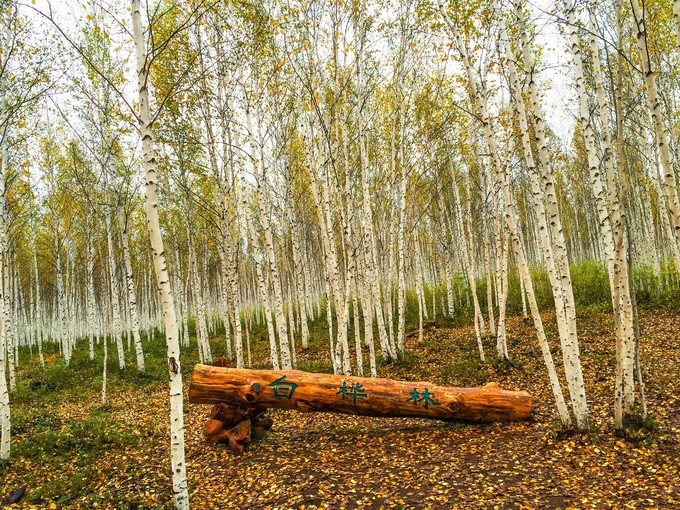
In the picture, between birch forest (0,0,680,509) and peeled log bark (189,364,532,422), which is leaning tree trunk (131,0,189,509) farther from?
peeled log bark (189,364,532,422)

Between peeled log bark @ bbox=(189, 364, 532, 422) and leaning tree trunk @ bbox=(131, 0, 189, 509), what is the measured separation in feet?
7.73

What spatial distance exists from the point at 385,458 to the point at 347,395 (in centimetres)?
131

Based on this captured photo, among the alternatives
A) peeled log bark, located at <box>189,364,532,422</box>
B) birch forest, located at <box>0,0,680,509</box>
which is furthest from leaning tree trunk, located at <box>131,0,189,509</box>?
peeled log bark, located at <box>189,364,532,422</box>

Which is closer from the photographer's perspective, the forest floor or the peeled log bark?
the forest floor

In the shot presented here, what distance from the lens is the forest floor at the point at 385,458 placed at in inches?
174

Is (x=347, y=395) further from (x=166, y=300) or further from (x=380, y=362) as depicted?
(x=380, y=362)

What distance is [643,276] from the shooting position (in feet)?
47.5

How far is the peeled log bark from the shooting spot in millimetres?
6586

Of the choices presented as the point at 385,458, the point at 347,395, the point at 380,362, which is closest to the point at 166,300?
the point at 347,395

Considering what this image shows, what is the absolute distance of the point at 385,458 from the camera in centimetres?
577

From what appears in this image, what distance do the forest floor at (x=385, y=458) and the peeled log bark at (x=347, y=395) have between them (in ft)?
1.37

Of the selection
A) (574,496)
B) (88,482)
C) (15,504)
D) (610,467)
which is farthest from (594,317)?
(15,504)

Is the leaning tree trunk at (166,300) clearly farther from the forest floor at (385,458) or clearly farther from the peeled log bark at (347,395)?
the peeled log bark at (347,395)

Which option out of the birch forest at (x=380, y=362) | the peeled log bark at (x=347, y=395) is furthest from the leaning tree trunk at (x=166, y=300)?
the peeled log bark at (x=347, y=395)
